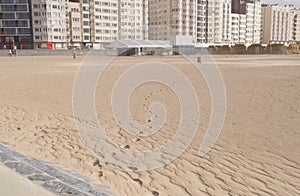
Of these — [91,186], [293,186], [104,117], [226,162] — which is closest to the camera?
[91,186]

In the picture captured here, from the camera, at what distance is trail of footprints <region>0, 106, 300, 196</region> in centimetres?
409

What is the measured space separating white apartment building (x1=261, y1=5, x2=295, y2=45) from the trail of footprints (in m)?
135

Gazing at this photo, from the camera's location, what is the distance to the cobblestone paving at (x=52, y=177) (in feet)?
12.2

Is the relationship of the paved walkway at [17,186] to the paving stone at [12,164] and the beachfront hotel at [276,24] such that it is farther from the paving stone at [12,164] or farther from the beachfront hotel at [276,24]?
the beachfront hotel at [276,24]

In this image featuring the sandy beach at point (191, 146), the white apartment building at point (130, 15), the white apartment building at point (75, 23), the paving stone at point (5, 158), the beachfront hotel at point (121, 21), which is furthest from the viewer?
the white apartment building at point (130, 15)

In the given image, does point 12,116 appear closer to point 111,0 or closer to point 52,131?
point 52,131

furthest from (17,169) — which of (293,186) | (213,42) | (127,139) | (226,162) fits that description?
(213,42)

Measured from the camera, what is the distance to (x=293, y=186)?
4.20 m

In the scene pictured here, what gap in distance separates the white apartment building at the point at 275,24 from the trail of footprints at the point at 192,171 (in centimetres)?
13473

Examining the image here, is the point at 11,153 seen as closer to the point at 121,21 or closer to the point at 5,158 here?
the point at 5,158

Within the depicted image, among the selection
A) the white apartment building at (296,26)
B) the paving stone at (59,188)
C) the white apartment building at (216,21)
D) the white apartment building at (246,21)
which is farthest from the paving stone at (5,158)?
the white apartment building at (296,26)

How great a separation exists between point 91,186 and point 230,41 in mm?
112998

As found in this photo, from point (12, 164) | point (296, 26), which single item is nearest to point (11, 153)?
point (12, 164)

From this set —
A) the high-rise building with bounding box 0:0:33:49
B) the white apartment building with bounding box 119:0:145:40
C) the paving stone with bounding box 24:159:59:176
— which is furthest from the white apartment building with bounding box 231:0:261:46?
the paving stone with bounding box 24:159:59:176
